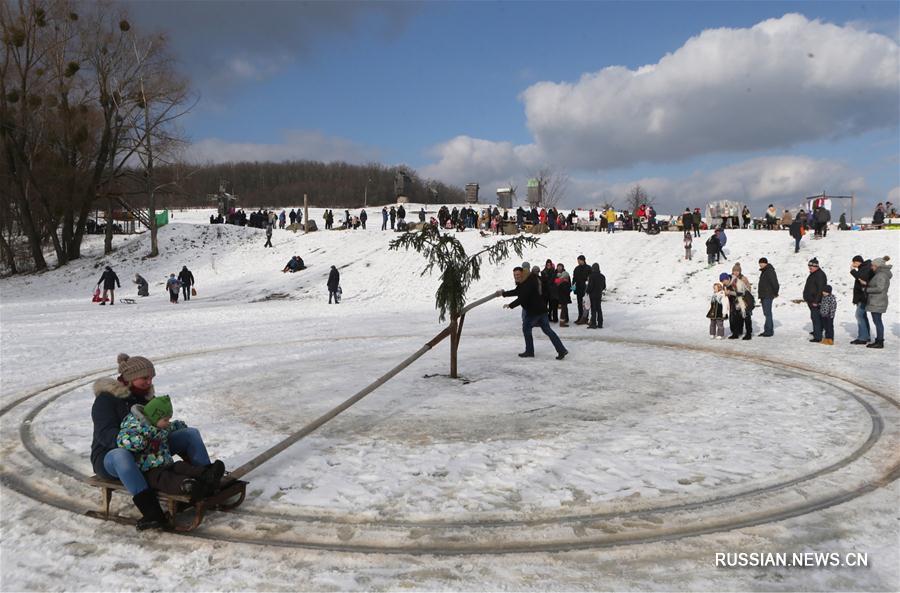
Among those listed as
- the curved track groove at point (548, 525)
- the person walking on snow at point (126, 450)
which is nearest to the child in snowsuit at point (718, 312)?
the curved track groove at point (548, 525)

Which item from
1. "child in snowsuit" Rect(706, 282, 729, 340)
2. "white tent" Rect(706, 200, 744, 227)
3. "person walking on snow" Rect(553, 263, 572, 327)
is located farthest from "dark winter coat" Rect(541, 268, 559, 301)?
"white tent" Rect(706, 200, 744, 227)

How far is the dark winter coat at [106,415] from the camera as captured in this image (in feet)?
15.0

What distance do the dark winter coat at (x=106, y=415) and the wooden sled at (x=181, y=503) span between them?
0.52 ft

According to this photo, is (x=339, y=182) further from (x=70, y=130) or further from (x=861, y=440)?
(x=861, y=440)

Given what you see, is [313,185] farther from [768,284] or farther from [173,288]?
[768,284]

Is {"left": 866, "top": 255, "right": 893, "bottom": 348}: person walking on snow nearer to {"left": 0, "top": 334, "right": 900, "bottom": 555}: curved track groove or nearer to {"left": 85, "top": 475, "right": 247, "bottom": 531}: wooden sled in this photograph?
{"left": 0, "top": 334, "right": 900, "bottom": 555}: curved track groove

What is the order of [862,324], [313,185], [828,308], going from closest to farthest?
[862,324]
[828,308]
[313,185]

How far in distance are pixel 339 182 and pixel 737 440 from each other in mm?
134584

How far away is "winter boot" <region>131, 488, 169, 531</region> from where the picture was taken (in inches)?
174

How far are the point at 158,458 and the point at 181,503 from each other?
1.48 ft

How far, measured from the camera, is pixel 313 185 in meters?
133

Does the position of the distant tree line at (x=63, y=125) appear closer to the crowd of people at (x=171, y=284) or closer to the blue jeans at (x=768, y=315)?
the crowd of people at (x=171, y=284)

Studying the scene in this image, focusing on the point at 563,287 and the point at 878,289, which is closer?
the point at 878,289

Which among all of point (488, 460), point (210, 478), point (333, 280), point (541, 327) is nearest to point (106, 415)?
point (210, 478)
